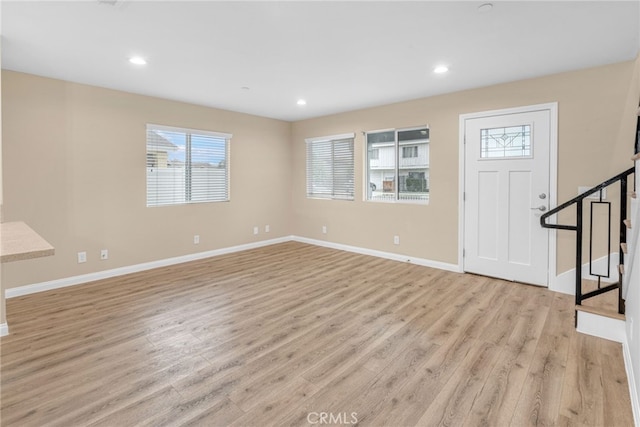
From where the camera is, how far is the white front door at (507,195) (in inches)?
151

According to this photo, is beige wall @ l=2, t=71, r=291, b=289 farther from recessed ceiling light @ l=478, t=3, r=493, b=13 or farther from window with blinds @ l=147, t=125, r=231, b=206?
recessed ceiling light @ l=478, t=3, r=493, b=13

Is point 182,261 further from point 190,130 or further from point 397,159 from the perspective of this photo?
point 397,159

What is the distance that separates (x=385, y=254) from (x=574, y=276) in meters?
2.48

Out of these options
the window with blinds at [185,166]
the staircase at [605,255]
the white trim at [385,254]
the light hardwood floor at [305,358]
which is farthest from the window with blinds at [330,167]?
the staircase at [605,255]

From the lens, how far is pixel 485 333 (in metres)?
2.72

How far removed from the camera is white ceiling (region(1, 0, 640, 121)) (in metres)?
2.34

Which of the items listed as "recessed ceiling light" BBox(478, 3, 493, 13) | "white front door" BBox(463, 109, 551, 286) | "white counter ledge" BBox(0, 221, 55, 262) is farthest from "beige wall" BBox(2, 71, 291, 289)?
"recessed ceiling light" BBox(478, 3, 493, 13)

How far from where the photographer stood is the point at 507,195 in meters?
4.05

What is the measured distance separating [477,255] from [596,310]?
1.71 metres

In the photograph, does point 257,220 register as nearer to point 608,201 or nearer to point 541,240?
point 541,240

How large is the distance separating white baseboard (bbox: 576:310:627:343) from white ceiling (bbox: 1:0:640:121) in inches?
93.1

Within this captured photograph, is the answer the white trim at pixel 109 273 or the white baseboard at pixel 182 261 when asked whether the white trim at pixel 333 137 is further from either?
the white trim at pixel 109 273

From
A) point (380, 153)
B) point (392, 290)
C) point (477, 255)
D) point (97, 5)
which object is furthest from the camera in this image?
point (380, 153)

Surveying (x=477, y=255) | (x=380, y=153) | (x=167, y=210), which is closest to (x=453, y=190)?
(x=477, y=255)
